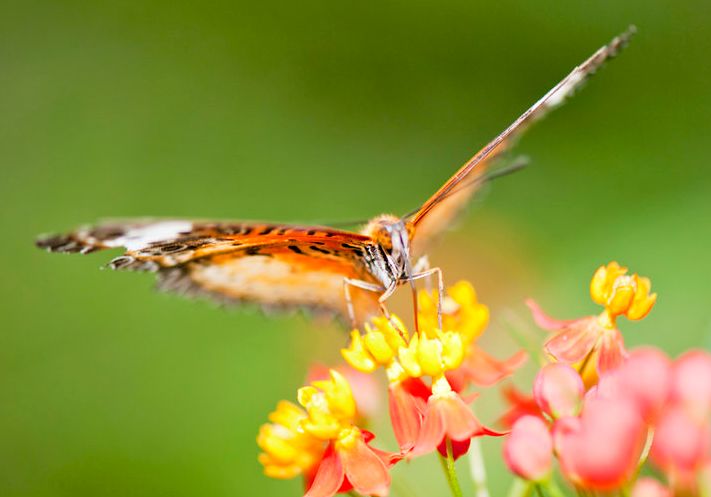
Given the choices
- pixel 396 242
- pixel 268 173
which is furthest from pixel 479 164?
pixel 268 173

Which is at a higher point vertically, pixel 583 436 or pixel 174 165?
pixel 174 165

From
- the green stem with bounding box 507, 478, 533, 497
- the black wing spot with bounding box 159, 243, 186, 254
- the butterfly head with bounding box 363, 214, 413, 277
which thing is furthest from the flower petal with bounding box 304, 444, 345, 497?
the black wing spot with bounding box 159, 243, 186, 254

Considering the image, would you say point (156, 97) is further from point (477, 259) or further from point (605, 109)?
point (605, 109)

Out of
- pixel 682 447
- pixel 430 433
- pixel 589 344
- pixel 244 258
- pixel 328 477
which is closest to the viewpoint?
pixel 682 447

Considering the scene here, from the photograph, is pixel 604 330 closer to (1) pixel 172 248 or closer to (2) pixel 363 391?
(2) pixel 363 391

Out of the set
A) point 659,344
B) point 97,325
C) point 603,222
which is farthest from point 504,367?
point 97,325
